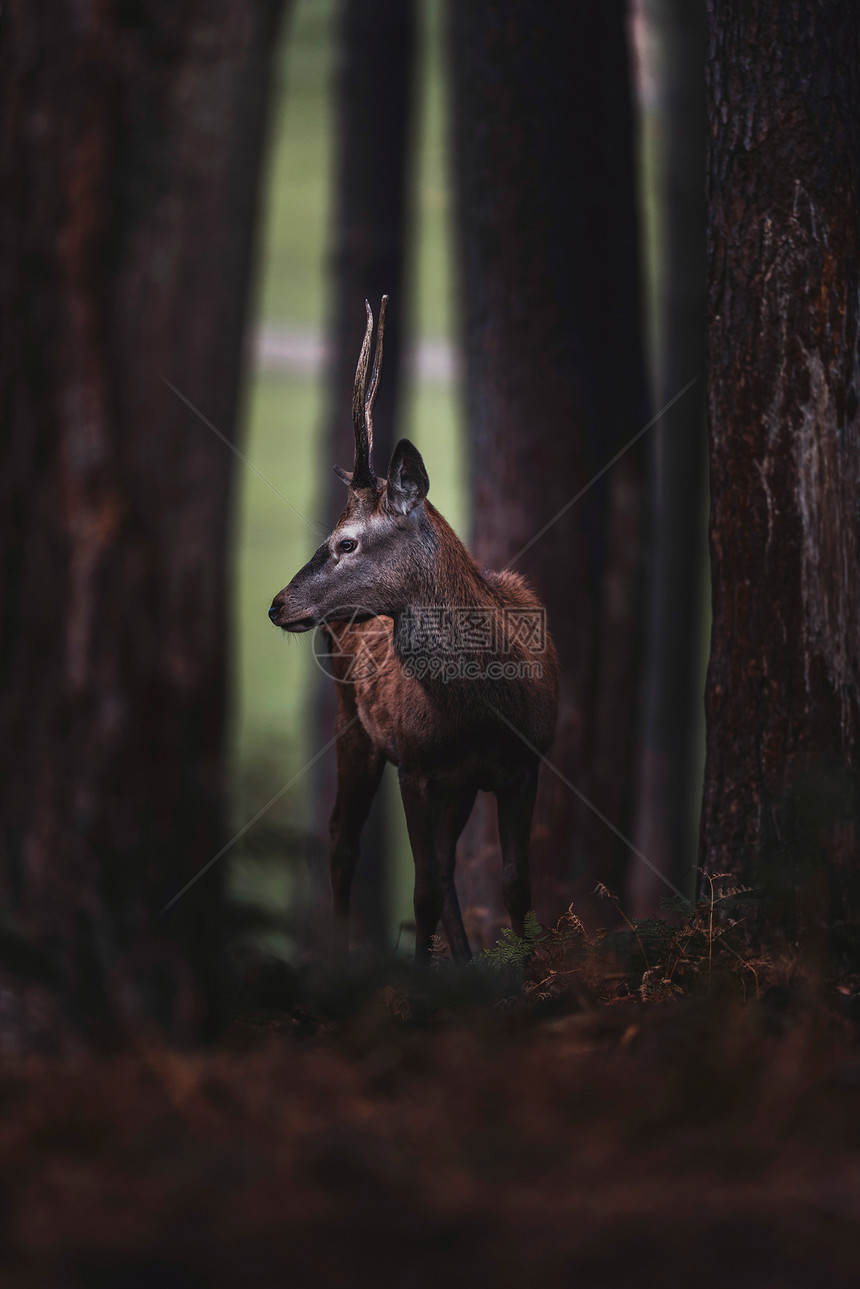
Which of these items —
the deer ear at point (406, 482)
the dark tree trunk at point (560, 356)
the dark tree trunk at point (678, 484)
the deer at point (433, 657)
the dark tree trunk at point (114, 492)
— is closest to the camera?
the dark tree trunk at point (114, 492)

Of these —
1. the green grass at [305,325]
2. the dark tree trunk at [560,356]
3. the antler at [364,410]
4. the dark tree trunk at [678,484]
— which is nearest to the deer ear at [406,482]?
the antler at [364,410]

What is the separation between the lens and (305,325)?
22.9 metres

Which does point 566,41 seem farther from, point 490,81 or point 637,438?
point 637,438

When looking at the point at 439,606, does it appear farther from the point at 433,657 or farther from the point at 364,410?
the point at 364,410

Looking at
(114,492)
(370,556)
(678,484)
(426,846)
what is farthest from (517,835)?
(678,484)

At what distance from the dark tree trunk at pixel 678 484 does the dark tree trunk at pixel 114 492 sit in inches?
372

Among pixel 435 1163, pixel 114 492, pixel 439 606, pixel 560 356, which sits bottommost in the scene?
pixel 435 1163

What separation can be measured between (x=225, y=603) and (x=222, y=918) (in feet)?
3.00

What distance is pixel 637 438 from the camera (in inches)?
309

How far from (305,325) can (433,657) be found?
1878 centimetres

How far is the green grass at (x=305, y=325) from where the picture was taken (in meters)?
14.4

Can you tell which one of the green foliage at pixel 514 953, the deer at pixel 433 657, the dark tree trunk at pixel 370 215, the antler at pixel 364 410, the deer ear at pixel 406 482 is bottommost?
the green foliage at pixel 514 953

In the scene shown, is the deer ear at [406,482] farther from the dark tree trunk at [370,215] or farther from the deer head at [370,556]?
the dark tree trunk at [370,215]

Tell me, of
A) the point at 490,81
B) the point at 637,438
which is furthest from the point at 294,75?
the point at 637,438
